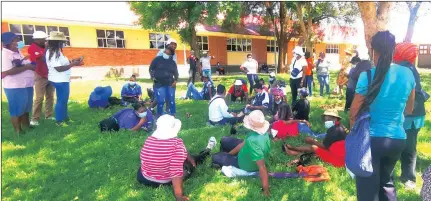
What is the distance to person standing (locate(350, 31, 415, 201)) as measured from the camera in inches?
96.8

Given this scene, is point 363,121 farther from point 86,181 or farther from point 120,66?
point 120,66

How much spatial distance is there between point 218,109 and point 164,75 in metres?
1.39

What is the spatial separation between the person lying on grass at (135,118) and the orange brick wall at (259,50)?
25.7 metres

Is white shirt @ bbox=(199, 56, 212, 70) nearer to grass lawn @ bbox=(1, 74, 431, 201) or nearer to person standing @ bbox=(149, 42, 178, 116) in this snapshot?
person standing @ bbox=(149, 42, 178, 116)

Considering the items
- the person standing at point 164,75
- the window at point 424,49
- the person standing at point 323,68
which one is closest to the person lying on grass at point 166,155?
the person standing at point 164,75

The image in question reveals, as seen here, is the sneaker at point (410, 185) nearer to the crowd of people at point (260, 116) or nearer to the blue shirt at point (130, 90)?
the crowd of people at point (260, 116)

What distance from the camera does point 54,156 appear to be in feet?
17.4

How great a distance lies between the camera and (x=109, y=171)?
4672 mm

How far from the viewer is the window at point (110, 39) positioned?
21.5 meters

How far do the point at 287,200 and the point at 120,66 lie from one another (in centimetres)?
2062

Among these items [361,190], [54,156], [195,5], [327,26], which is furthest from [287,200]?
[327,26]

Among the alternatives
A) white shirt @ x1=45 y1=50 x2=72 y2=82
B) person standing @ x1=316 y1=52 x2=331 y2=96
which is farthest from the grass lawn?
person standing @ x1=316 y1=52 x2=331 y2=96

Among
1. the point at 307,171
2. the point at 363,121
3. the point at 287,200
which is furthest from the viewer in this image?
the point at 307,171

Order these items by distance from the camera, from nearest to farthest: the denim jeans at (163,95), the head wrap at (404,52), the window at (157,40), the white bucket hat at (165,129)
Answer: the head wrap at (404,52) → the white bucket hat at (165,129) → the denim jeans at (163,95) → the window at (157,40)
